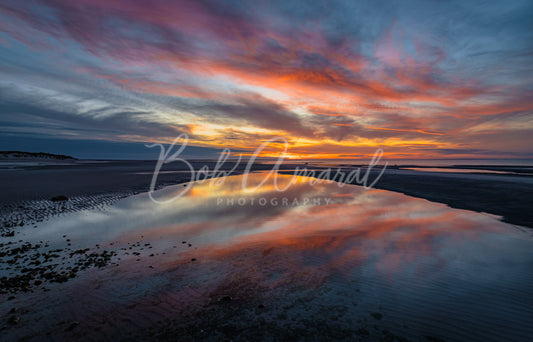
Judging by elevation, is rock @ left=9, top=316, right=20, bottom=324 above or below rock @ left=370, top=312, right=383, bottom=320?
below

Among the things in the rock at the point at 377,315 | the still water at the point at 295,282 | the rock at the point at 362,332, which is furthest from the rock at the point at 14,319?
the rock at the point at 377,315

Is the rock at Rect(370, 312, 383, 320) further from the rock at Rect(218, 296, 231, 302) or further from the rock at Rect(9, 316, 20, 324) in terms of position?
the rock at Rect(9, 316, 20, 324)

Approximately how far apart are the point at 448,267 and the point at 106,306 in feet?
31.7

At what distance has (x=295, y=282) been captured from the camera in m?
6.45

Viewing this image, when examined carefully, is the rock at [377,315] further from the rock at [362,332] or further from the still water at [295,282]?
the rock at [362,332]

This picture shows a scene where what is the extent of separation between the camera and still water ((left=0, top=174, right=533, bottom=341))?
4.68 m

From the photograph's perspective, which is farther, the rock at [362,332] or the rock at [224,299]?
the rock at [224,299]

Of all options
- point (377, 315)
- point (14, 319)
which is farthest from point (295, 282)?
point (14, 319)

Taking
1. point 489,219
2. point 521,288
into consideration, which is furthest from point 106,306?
point 489,219

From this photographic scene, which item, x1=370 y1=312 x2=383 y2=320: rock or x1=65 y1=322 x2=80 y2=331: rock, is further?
x1=370 y1=312 x2=383 y2=320: rock

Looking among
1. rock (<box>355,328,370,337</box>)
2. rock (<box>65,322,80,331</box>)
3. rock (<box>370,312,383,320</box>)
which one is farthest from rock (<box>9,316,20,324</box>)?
rock (<box>370,312,383,320</box>)

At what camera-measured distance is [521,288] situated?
606 centimetres

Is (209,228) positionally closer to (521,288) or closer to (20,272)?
(20,272)

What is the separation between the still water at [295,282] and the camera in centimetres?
468
